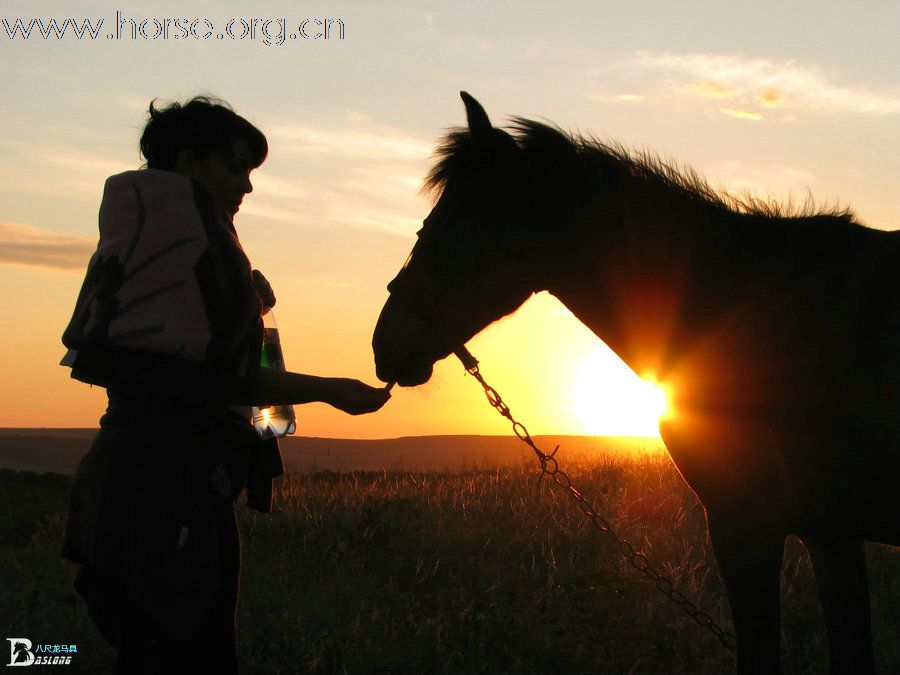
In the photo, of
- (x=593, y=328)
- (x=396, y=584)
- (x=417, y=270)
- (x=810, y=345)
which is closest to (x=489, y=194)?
(x=417, y=270)

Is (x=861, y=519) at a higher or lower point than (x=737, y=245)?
lower

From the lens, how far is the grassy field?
16.3ft

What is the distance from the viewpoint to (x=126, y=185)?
2.63m

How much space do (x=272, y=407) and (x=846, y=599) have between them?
7.93 ft

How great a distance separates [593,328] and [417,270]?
0.78m

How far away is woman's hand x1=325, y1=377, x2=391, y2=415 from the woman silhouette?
0.38m

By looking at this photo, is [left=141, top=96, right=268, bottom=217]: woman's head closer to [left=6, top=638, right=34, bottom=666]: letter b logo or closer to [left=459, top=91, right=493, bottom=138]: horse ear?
[left=459, top=91, right=493, bottom=138]: horse ear

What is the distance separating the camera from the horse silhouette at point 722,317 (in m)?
3.19

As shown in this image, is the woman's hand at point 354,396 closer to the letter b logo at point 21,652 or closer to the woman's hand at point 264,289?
the woman's hand at point 264,289

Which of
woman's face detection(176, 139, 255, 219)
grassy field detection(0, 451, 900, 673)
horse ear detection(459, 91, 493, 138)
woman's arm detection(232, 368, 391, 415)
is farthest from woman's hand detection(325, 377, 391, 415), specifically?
grassy field detection(0, 451, 900, 673)

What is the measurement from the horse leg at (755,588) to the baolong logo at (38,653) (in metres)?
3.68

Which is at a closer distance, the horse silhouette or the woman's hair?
the woman's hair

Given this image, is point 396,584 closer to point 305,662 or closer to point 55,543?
point 305,662

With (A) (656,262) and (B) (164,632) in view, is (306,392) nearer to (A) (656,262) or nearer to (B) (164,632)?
(B) (164,632)
